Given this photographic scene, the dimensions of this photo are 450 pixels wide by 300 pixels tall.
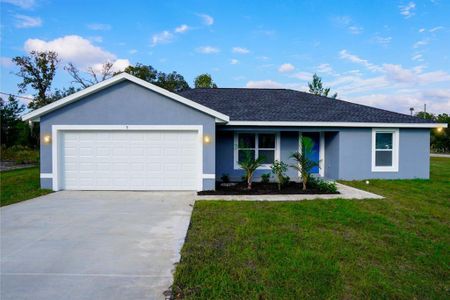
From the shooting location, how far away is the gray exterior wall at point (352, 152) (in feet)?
38.7

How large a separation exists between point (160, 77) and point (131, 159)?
31033 mm

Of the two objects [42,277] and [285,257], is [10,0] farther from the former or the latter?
[285,257]

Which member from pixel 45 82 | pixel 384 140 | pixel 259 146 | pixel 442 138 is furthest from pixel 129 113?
pixel 442 138

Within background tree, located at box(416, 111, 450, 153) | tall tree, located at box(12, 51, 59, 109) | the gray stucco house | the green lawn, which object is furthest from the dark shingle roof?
background tree, located at box(416, 111, 450, 153)

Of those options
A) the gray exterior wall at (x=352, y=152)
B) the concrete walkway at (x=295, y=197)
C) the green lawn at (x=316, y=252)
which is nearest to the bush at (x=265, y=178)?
the gray exterior wall at (x=352, y=152)

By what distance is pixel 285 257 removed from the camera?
408cm

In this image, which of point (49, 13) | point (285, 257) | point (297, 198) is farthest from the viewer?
point (49, 13)

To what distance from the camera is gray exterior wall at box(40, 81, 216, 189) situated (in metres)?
9.55

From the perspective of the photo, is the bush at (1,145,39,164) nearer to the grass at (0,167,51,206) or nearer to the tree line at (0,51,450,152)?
the tree line at (0,51,450,152)

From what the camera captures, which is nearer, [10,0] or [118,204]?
[118,204]

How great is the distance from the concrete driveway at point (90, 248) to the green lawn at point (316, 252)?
1.32 feet

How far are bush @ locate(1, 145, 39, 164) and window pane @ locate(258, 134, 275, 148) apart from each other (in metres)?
19.5

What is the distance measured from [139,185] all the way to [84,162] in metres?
2.06

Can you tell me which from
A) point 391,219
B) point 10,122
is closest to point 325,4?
point 391,219
